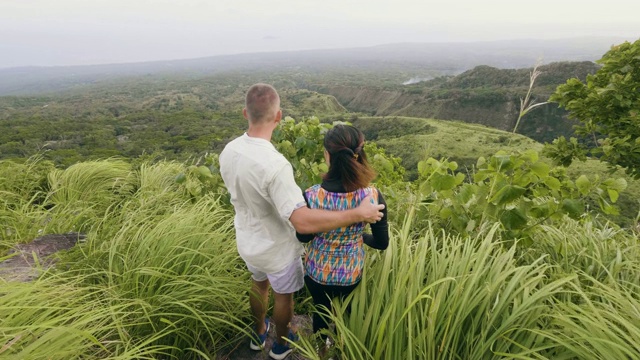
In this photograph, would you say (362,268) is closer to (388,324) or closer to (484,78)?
(388,324)

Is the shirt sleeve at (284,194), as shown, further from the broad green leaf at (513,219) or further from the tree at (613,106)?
the tree at (613,106)

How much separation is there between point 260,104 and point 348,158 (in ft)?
2.02

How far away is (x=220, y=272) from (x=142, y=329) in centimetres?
64

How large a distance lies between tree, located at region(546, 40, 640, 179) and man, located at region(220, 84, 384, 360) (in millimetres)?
5323

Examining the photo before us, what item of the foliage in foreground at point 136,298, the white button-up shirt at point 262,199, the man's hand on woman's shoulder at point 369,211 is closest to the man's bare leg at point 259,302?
the foliage in foreground at point 136,298

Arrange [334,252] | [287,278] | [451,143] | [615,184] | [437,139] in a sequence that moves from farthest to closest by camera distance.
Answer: [437,139], [451,143], [615,184], [287,278], [334,252]

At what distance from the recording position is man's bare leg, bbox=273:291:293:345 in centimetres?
225

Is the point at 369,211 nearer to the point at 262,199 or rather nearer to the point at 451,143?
the point at 262,199

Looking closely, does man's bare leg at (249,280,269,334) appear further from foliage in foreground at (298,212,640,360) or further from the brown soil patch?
the brown soil patch

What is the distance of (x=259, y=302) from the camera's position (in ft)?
7.74

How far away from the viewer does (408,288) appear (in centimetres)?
194

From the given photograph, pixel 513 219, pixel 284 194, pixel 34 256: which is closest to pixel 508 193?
pixel 513 219

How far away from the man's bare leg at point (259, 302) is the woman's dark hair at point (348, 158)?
39.4 inches

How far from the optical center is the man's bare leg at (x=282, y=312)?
225 cm
